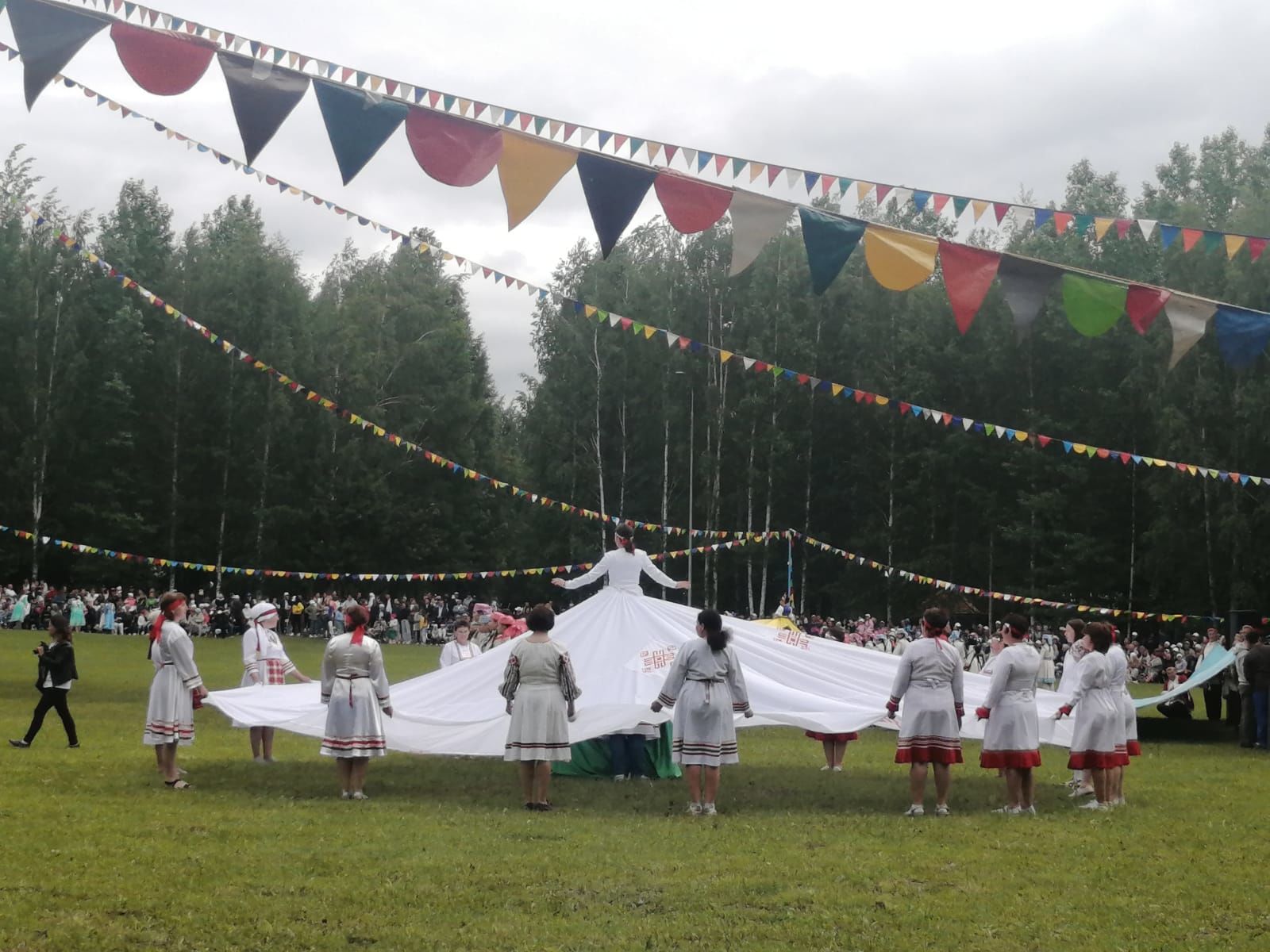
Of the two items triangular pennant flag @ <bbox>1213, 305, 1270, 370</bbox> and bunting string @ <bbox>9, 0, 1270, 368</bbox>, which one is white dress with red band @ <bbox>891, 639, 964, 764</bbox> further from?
triangular pennant flag @ <bbox>1213, 305, 1270, 370</bbox>

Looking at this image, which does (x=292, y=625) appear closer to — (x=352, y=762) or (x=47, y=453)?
(x=47, y=453)

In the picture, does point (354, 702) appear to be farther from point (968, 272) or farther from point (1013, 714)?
point (968, 272)

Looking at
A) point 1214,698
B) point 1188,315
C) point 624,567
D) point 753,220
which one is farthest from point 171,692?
point 1214,698

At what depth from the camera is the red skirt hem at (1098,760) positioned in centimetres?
1126

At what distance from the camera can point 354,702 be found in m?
11.1

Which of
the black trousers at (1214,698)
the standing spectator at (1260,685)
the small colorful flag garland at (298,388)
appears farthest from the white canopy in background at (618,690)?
the black trousers at (1214,698)

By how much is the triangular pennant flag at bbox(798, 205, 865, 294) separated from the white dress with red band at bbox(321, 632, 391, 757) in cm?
449

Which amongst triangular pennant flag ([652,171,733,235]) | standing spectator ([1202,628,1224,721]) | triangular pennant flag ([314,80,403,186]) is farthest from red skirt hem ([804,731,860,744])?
standing spectator ([1202,628,1224,721])

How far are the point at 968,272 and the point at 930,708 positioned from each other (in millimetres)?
3350

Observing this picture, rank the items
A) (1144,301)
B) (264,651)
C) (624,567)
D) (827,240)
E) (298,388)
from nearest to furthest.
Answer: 1. (827,240)
2. (1144,301)
3. (624,567)
4. (264,651)
5. (298,388)

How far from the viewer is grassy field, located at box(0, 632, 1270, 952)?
6.68 m

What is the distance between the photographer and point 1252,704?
17938 millimetres

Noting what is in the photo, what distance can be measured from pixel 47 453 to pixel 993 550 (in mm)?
27918

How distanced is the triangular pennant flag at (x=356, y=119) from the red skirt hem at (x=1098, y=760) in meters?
7.24
